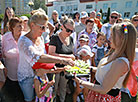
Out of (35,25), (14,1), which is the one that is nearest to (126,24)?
(35,25)

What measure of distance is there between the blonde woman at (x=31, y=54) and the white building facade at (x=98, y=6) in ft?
140

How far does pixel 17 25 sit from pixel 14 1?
213 ft

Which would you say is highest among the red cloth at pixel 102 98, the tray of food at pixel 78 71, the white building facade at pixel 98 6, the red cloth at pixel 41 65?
the white building facade at pixel 98 6

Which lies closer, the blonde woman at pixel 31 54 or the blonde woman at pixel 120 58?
the blonde woman at pixel 120 58

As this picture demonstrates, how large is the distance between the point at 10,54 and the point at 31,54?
0.88 meters

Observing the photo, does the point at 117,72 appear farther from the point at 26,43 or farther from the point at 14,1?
the point at 14,1

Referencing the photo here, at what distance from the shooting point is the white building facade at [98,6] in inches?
1575

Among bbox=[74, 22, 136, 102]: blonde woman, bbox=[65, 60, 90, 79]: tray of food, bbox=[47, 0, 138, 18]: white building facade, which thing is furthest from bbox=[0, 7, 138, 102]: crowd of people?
bbox=[47, 0, 138, 18]: white building facade

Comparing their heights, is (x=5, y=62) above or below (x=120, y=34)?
below

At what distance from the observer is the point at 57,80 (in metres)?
2.75

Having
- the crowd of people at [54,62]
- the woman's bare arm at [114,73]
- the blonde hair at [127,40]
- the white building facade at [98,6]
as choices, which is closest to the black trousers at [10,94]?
the crowd of people at [54,62]

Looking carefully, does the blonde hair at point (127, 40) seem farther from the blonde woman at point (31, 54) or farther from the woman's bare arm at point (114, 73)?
the blonde woman at point (31, 54)

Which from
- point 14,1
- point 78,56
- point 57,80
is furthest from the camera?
point 14,1

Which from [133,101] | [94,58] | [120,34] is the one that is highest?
[120,34]
